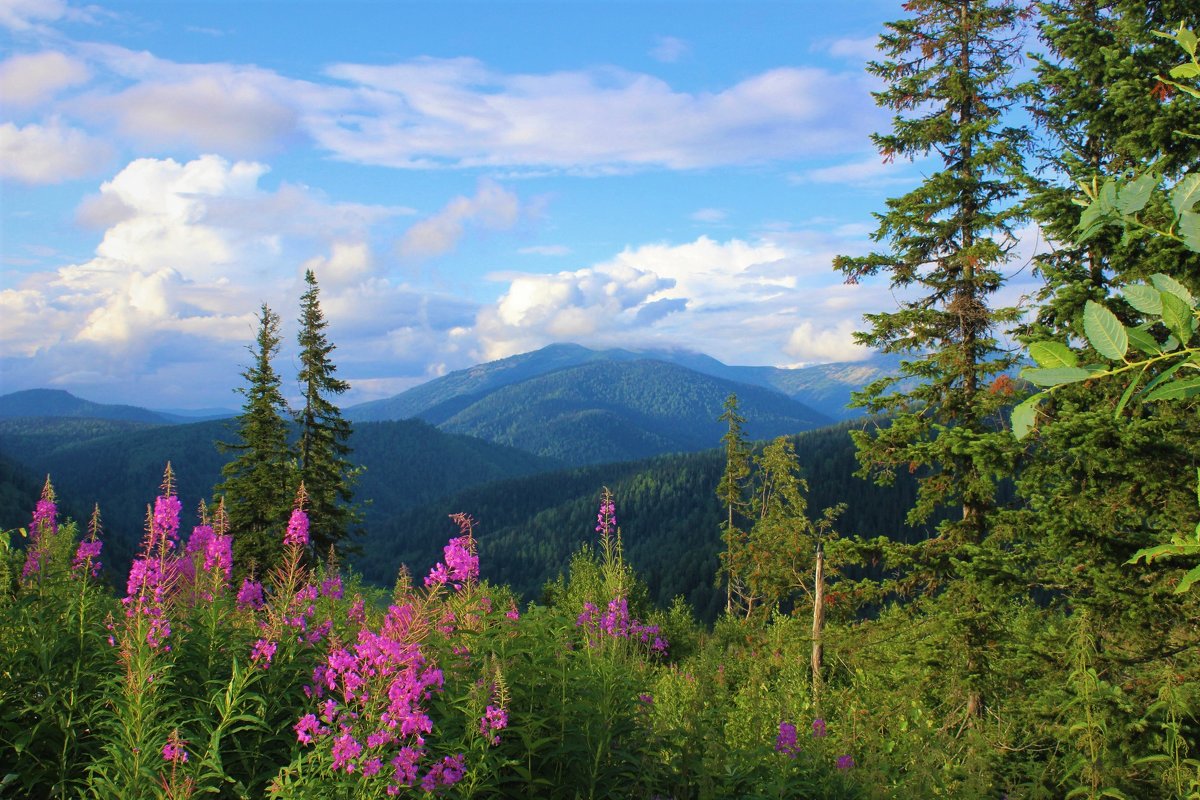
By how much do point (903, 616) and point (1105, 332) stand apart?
1251cm

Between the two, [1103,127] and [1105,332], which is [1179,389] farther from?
[1103,127]

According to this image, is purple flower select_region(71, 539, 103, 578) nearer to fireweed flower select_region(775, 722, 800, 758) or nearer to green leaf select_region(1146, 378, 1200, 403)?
fireweed flower select_region(775, 722, 800, 758)

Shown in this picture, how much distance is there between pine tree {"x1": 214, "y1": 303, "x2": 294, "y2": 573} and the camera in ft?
77.0

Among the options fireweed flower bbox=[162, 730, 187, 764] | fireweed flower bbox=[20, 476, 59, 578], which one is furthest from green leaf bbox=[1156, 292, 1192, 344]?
fireweed flower bbox=[20, 476, 59, 578]

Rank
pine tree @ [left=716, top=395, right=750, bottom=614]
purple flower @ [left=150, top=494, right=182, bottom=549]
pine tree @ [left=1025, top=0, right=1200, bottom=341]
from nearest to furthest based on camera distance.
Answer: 1. purple flower @ [left=150, top=494, right=182, bottom=549]
2. pine tree @ [left=1025, top=0, right=1200, bottom=341]
3. pine tree @ [left=716, top=395, right=750, bottom=614]

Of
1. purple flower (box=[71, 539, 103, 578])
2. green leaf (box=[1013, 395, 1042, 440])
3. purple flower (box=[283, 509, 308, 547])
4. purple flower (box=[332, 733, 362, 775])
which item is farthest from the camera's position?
purple flower (box=[71, 539, 103, 578])

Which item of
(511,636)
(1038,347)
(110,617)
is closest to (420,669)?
(511,636)

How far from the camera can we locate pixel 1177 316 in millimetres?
1092

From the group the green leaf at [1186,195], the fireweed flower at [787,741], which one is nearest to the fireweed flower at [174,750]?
the green leaf at [1186,195]

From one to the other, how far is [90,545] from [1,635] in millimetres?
992

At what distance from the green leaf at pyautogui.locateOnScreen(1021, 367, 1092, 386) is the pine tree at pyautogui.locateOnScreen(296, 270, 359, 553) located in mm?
26049

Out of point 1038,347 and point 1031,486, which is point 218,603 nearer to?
point 1038,347

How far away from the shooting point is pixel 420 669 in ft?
12.0

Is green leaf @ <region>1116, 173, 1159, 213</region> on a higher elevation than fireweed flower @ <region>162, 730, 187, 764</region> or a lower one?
higher
